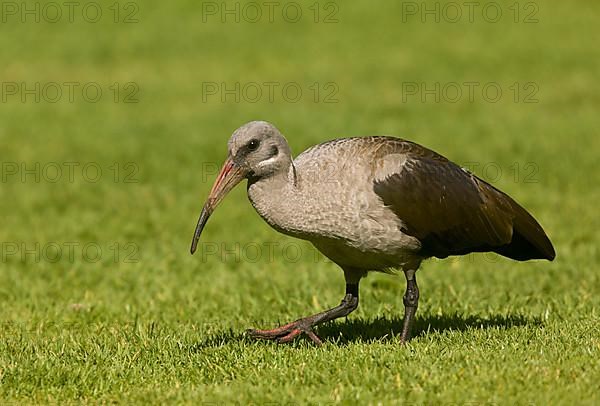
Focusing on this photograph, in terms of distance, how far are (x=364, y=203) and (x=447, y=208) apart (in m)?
0.76

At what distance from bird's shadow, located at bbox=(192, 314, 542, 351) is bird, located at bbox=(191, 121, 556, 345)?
223mm

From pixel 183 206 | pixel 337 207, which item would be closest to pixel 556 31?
pixel 183 206

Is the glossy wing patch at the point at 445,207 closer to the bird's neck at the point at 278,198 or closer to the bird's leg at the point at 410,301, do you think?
the bird's leg at the point at 410,301

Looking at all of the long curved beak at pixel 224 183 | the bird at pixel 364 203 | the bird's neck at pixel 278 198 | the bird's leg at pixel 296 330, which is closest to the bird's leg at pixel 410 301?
the bird at pixel 364 203

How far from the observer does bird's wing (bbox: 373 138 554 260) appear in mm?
6832

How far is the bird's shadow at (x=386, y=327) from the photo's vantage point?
7.28 meters

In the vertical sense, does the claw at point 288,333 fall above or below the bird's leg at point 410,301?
below

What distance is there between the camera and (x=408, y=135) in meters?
16.7

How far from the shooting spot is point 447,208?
23.2ft

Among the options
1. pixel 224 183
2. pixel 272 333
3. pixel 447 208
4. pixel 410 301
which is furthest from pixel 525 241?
pixel 224 183

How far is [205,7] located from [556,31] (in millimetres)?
10001

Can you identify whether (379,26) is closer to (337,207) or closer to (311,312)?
(311,312)

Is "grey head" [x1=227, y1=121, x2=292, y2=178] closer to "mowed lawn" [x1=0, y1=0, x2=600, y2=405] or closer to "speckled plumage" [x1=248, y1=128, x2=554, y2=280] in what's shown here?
"speckled plumage" [x1=248, y1=128, x2=554, y2=280]

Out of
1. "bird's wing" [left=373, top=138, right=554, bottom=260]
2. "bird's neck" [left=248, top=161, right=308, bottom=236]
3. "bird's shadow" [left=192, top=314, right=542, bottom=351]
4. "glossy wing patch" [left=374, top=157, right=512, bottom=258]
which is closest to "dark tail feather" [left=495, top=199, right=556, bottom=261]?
"bird's wing" [left=373, top=138, right=554, bottom=260]
